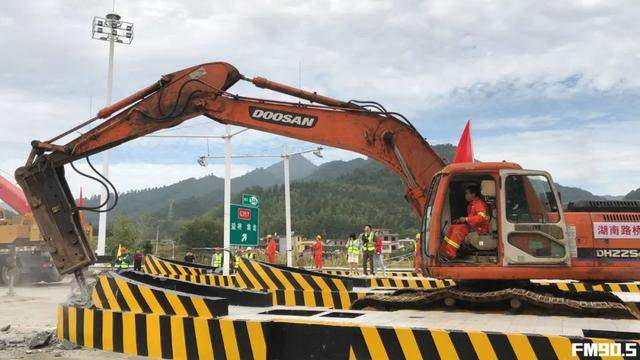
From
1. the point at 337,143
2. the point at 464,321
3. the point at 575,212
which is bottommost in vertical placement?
the point at 464,321

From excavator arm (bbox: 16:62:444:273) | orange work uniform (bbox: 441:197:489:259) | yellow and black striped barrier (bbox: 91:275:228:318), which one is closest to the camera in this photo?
yellow and black striped barrier (bbox: 91:275:228:318)

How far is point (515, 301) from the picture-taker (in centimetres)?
595

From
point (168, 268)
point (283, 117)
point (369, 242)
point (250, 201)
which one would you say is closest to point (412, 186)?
point (283, 117)

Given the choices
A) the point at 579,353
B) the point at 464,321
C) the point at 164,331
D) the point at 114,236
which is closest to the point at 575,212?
the point at 464,321

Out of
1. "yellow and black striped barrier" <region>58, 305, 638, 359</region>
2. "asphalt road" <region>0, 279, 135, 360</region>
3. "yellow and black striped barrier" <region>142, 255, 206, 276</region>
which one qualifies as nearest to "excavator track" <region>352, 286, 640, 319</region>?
"yellow and black striped barrier" <region>58, 305, 638, 359</region>

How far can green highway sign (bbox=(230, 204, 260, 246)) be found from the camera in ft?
59.3

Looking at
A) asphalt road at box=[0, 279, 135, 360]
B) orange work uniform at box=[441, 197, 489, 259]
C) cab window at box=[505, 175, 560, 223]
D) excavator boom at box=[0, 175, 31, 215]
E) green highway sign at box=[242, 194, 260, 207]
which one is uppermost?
excavator boom at box=[0, 175, 31, 215]

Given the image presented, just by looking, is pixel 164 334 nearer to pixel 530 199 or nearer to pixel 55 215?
pixel 55 215

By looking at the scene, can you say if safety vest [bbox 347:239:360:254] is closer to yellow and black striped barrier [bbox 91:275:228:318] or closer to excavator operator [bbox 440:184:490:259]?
yellow and black striped barrier [bbox 91:275:228:318]

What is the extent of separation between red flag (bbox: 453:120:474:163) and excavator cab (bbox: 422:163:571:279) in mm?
1745

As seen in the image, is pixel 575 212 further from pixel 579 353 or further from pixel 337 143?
pixel 337 143

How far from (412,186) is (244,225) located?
11040 millimetres

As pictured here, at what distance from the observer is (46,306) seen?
44.3 feet

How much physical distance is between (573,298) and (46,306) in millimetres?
12127
